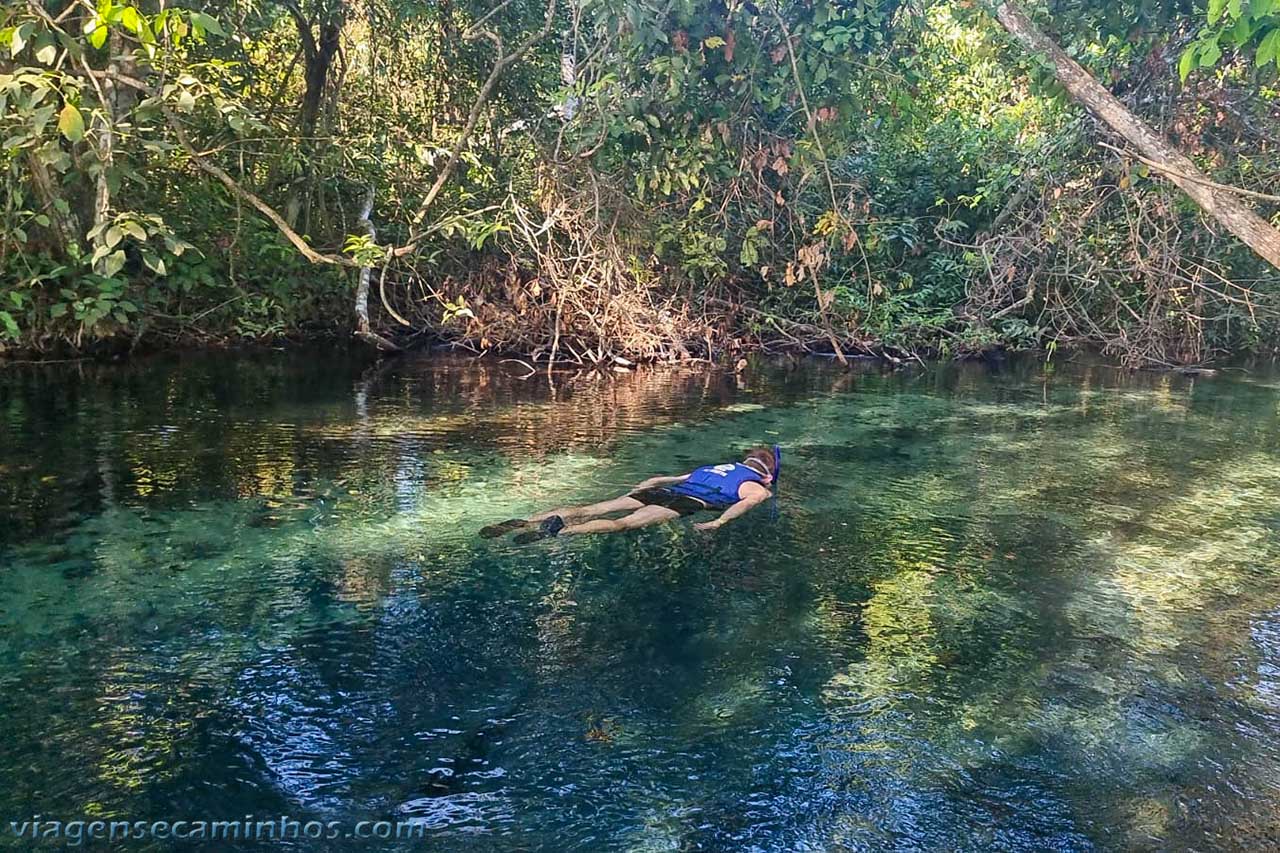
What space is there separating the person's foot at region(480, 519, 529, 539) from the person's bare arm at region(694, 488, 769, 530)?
907mm

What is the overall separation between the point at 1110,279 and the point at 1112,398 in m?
2.88

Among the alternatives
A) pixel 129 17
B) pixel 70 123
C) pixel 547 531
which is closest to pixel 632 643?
pixel 547 531

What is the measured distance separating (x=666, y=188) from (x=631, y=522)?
5242 millimetres

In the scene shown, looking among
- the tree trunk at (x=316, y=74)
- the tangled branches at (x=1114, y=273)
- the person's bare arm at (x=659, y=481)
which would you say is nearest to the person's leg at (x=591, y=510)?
the person's bare arm at (x=659, y=481)

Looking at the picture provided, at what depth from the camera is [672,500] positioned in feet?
18.2

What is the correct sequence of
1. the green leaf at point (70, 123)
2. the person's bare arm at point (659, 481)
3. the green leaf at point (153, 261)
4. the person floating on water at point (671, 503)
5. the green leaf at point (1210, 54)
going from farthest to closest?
the green leaf at point (153, 261)
the person's bare arm at point (659, 481)
the green leaf at point (1210, 54)
the person floating on water at point (671, 503)
the green leaf at point (70, 123)

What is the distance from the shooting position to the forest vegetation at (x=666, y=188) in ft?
28.8

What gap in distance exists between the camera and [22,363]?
9328 mm

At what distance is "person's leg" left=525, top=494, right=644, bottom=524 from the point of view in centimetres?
515

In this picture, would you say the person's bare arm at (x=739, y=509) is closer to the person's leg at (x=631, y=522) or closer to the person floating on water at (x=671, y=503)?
the person floating on water at (x=671, y=503)

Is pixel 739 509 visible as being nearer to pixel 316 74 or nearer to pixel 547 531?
pixel 547 531

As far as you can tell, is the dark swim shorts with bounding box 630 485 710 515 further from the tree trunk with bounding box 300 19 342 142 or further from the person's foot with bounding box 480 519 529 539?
the tree trunk with bounding box 300 19 342 142

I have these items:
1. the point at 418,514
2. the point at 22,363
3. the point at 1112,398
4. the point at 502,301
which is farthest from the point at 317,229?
the point at 1112,398

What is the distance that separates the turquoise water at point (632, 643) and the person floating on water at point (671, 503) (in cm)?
11
